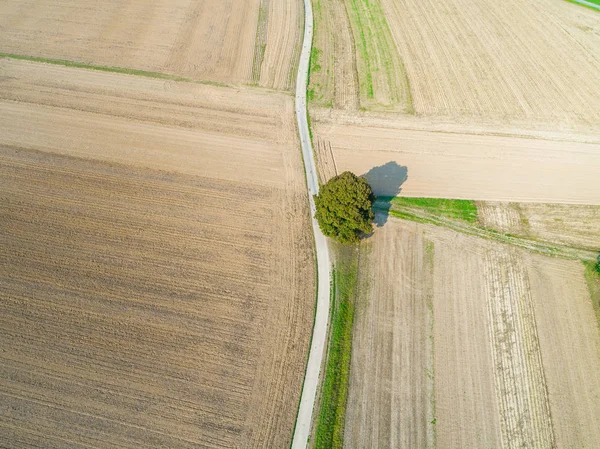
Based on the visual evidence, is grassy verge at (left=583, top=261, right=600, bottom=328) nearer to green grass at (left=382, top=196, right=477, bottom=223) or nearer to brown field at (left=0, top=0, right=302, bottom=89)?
green grass at (left=382, top=196, right=477, bottom=223)

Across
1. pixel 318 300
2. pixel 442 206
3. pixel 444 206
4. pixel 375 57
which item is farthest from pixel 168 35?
pixel 318 300

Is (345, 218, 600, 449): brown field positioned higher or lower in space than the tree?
lower

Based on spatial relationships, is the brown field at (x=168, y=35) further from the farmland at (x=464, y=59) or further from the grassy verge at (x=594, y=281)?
the grassy verge at (x=594, y=281)

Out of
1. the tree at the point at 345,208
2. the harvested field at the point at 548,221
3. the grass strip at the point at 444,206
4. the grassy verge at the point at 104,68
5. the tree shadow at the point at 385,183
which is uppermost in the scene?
the grassy verge at the point at 104,68

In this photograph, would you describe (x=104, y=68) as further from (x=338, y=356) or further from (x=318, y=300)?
(x=338, y=356)

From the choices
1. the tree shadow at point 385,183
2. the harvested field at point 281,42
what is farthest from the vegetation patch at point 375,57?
the tree shadow at point 385,183

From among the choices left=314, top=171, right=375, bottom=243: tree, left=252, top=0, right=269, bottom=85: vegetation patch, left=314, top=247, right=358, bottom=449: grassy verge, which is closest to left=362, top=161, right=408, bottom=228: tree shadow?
left=314, top=171, right=375, bottom=243: tree

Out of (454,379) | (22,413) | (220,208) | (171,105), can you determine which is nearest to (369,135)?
(220,208)
